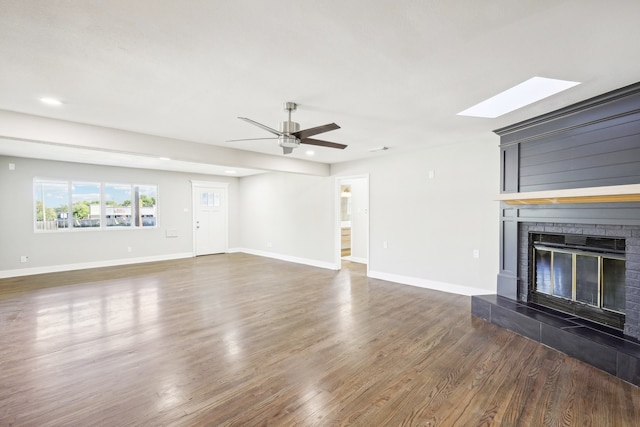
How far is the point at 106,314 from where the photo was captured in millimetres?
3865

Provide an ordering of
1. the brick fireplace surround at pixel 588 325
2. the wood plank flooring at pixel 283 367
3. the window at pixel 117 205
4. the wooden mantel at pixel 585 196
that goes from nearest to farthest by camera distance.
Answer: the wood plank flooring at pixel 283 367 → the wooden mantel at pixel 585 196 → the brick fireplace surround at pixel 588 325 → the window at pixel 117 205

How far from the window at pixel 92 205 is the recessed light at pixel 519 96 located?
773 centimetres

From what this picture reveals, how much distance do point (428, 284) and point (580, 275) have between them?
2250 millimetres

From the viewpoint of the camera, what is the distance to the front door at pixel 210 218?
Answer: 870cm

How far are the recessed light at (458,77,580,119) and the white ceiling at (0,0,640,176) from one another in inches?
3.5

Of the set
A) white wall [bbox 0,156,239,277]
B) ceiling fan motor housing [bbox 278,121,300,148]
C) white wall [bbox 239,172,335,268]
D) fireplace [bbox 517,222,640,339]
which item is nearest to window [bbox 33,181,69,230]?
white wall [bbox 0,156,239,277]

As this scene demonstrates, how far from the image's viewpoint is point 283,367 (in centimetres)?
257

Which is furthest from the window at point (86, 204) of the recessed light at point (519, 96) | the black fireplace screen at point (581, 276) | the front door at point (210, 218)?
the black fireplace screen at point (581, 276)

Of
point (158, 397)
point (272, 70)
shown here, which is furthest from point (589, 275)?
point (158, 397)

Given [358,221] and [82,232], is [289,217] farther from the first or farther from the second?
[82,232]

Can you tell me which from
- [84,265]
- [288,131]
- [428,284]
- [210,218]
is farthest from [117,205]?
[428,284]

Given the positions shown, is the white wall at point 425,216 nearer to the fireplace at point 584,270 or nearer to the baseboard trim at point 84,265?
the fireplace at point 584,270

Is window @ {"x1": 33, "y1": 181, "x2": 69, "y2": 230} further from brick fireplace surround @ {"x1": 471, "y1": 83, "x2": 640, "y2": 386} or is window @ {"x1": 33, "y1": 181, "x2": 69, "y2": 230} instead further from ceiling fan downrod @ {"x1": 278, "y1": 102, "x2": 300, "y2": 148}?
brick fireplace surround @ {"x1": 471, "y1": 83, "x2": 640, "y2": 386}

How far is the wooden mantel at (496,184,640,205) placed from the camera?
2311 mm
